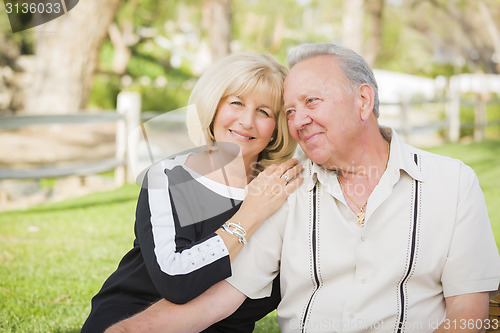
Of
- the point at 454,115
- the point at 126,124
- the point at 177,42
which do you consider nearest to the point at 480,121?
the point at 454,115

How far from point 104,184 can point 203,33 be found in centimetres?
2581

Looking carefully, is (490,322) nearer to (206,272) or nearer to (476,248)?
(476,248)

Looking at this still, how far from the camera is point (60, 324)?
3025 mm

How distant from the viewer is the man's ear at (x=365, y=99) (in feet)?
6.66

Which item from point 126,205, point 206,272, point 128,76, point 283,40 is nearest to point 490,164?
point 126,205

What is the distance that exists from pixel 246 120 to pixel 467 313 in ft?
3.45

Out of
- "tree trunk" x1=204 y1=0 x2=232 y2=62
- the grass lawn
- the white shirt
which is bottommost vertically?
the grass lawn

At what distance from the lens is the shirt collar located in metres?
1.99

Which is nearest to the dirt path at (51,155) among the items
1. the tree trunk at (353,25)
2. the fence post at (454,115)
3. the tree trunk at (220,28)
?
the tree trunk at (220,28)

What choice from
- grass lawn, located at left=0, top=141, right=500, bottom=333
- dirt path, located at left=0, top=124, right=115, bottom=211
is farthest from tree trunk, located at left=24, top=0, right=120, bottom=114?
grass lawn, located at left=0, top=141, right=500, bottom=333

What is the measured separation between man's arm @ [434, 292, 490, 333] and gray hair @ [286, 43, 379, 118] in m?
0.74

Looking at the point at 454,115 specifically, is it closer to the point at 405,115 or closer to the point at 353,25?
the point at 405,115

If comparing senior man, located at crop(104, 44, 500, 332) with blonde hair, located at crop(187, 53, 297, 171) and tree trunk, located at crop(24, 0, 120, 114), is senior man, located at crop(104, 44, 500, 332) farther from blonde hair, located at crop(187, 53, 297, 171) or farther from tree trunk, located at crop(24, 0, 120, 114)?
tree trunk, located at crop(24, 0, 120, 114)

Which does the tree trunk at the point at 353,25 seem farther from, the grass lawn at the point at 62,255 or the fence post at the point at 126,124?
the fence post at the point at 126,124
